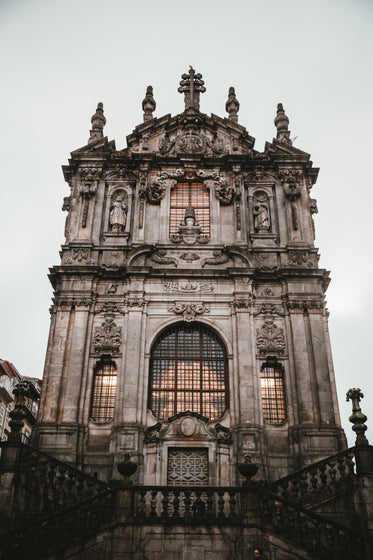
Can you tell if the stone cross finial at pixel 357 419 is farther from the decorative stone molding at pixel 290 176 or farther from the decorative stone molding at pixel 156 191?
the decorative stone molding at pixel 156 191

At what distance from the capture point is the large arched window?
60.6ft

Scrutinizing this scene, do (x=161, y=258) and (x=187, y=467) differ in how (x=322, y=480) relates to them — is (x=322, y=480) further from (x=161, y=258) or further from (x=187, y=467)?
(x=161, y=258)

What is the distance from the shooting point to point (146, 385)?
1841cm

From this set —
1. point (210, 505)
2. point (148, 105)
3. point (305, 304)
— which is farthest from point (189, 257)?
point (210, 505)

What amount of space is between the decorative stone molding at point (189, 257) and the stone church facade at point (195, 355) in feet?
0.27

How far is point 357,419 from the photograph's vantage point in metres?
15.2

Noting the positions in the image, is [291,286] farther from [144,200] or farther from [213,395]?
[144,200]

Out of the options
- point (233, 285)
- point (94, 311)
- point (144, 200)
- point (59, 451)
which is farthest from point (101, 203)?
point (59, 451)

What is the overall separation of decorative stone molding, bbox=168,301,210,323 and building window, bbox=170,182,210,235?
3400 millimetres

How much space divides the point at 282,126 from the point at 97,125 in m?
8.17

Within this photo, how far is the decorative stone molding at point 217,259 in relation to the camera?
20.8 m

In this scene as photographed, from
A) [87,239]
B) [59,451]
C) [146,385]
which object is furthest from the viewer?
[87,239]

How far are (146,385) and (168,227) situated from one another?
21.6ft

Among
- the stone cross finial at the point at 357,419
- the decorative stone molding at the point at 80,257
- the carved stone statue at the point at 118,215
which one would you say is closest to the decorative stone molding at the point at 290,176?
the carved stone statue at the point at 118,215
